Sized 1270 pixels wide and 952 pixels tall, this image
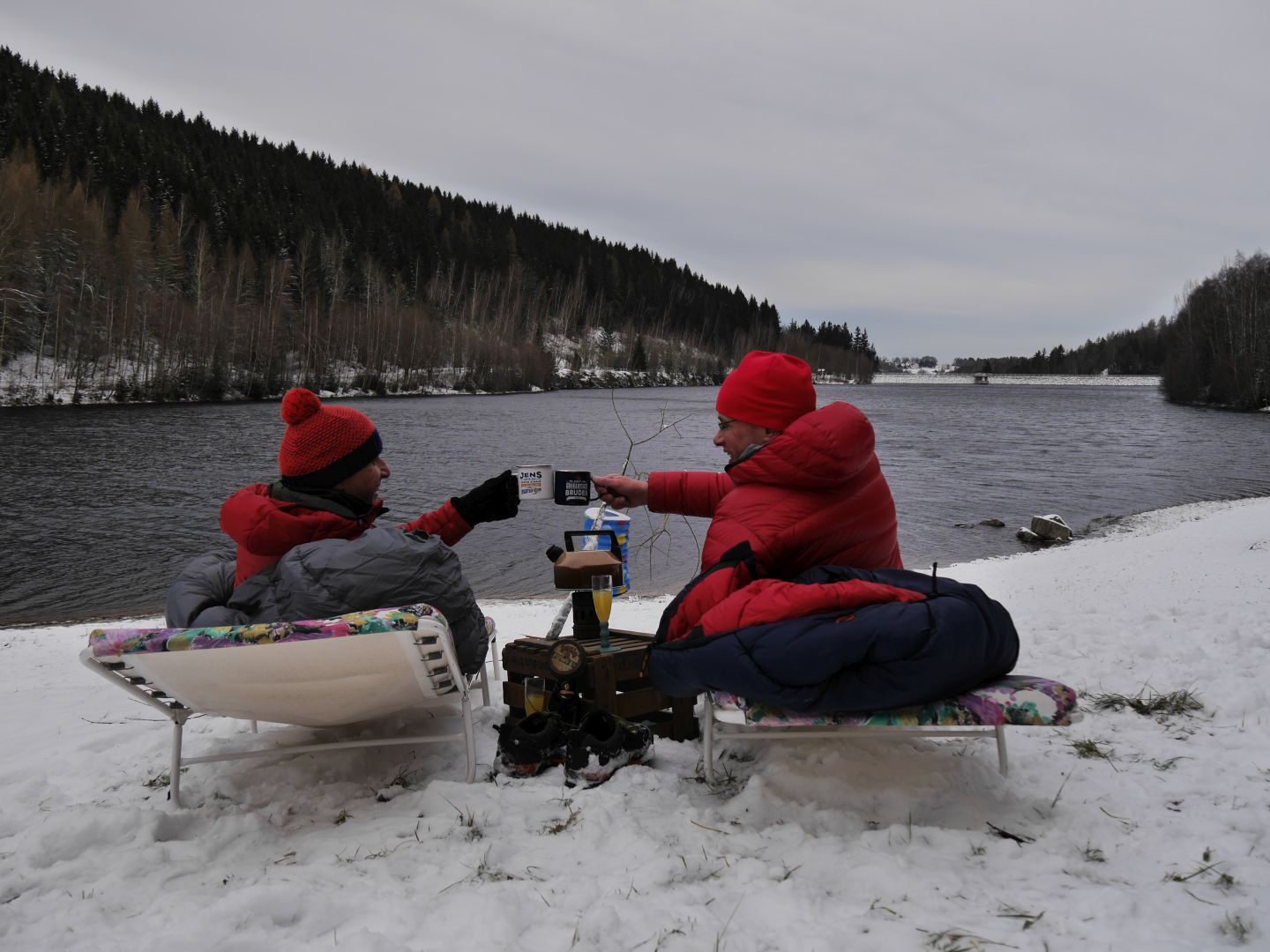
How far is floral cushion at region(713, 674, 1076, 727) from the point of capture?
8.32 ft

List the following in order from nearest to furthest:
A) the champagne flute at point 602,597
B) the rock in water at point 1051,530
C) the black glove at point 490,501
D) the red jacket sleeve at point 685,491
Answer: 1. the champagne flute at point 602,597
2. the black glove at point 490,501
3. the red jacket sleeve at point 685,491
4. the rock in water at point 1051,530

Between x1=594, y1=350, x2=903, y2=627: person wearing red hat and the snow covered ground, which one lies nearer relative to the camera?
the snow covered ground

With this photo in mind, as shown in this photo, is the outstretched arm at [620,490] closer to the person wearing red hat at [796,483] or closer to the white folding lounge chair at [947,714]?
the person wearing red hat at [796,483]

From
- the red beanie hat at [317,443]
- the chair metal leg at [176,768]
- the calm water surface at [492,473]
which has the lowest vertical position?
the calm water surface at [492,473]

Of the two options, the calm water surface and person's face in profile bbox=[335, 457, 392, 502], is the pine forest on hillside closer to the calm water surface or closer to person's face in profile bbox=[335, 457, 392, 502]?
the calm water surface

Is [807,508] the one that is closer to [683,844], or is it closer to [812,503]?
[812,503]

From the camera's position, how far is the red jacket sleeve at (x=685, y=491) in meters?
4.17

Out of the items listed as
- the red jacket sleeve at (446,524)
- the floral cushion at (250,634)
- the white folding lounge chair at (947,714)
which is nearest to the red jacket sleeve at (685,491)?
the red jacket sleeve at (446,524)

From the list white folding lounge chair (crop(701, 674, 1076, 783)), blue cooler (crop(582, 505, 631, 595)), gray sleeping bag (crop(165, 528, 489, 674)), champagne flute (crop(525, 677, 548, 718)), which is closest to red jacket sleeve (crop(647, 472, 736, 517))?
blue cooler (crop(582, 505, 631, 595))

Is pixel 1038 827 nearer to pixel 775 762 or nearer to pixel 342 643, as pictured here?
pixel 775 762

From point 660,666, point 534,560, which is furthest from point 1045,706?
point 534,560

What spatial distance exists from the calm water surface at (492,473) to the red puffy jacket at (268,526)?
264cm

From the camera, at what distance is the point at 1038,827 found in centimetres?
256

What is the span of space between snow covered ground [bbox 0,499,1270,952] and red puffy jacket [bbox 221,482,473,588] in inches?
Result: 34.1
